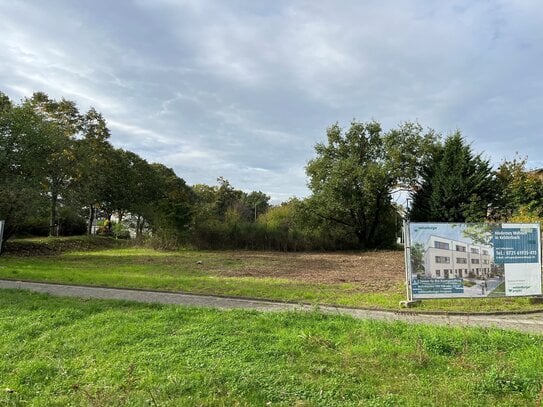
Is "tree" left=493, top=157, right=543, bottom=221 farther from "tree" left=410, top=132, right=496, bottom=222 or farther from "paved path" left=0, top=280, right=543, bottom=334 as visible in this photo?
"paved path" left=0, top=280, right=543, bottom=334

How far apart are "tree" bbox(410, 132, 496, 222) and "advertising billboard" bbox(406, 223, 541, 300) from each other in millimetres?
21631

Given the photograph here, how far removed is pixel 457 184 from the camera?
29.8 m

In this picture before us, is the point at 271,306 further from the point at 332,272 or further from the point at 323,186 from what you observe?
the point at 323,186

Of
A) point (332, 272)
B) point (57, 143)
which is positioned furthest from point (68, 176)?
point (332, 272)

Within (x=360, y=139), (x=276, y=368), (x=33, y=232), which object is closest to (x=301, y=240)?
(x=360, y=139)

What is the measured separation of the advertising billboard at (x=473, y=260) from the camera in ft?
26.6

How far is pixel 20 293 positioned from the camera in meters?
8.57

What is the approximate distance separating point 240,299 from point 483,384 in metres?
5.32

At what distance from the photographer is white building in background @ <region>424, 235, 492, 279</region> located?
8164 mm

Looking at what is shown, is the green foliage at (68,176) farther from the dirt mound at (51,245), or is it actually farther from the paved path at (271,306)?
the paved path at (271,306)

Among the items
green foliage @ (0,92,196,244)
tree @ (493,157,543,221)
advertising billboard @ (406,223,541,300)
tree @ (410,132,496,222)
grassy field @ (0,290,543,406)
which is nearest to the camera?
grassy field @ (0,290,543,406)

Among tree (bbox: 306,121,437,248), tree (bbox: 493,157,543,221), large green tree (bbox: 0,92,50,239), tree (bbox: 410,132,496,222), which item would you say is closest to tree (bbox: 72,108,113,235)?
large green tree (bbox: 0,92,50,239)

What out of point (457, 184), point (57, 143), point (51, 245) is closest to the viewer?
point (57, 143)

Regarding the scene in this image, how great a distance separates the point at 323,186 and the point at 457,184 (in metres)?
10.0
